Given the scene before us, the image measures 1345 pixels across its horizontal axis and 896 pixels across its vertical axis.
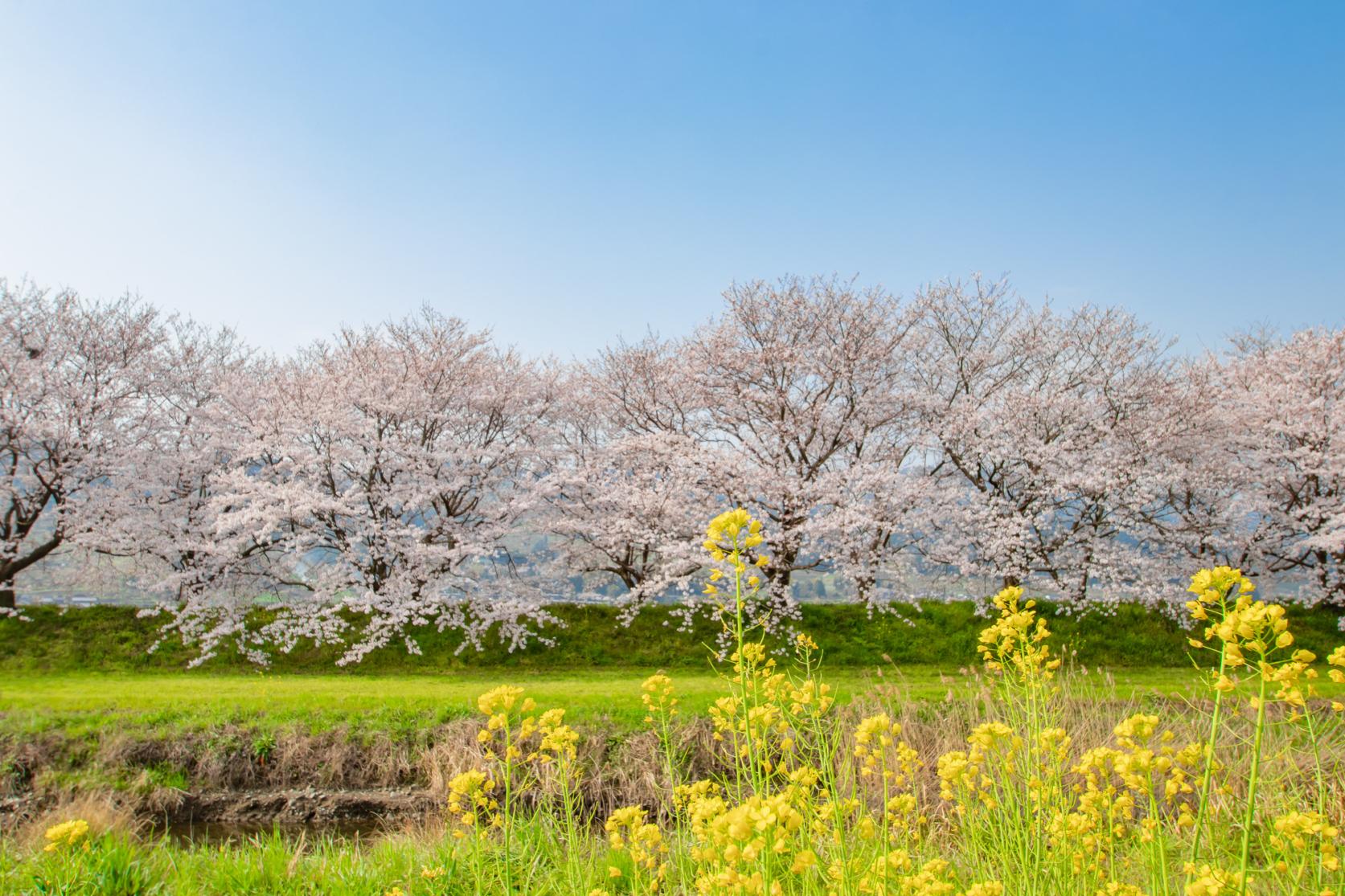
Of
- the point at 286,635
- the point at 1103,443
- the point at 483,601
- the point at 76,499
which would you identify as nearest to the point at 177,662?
the point at 286,635

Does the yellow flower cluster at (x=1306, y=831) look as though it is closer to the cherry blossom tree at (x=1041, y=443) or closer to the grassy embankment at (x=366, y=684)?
the grassy embankment at (x=366, y=684)

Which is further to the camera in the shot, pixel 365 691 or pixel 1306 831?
pixel 365 691

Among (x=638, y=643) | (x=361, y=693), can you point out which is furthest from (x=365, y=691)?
(x=638, y=643)

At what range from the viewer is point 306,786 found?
11578mm

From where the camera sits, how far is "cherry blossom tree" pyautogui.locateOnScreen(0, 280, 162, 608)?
845 inches

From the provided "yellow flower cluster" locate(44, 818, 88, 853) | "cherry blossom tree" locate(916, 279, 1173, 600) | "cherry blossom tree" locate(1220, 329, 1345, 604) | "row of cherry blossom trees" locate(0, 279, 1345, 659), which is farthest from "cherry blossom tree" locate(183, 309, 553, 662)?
"cherry blossom tree" locate(1220, 329, 1345, 604)

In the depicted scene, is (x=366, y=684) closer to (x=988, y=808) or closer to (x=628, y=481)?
(x=628, y=481)

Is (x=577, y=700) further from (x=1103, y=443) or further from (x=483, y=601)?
(x=1103, y=443)

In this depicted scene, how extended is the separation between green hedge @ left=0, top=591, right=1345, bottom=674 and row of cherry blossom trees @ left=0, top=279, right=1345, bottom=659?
2.36ft

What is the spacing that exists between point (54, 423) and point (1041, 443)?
1097 inches

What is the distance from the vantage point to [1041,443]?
22703 mm

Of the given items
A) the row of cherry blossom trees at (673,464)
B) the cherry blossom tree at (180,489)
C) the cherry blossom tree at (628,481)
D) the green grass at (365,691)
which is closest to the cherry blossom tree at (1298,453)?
the row of cherry blossom trees at (673,464)

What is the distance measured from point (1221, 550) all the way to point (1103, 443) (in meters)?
6.38

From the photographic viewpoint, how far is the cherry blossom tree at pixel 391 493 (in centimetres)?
2086
